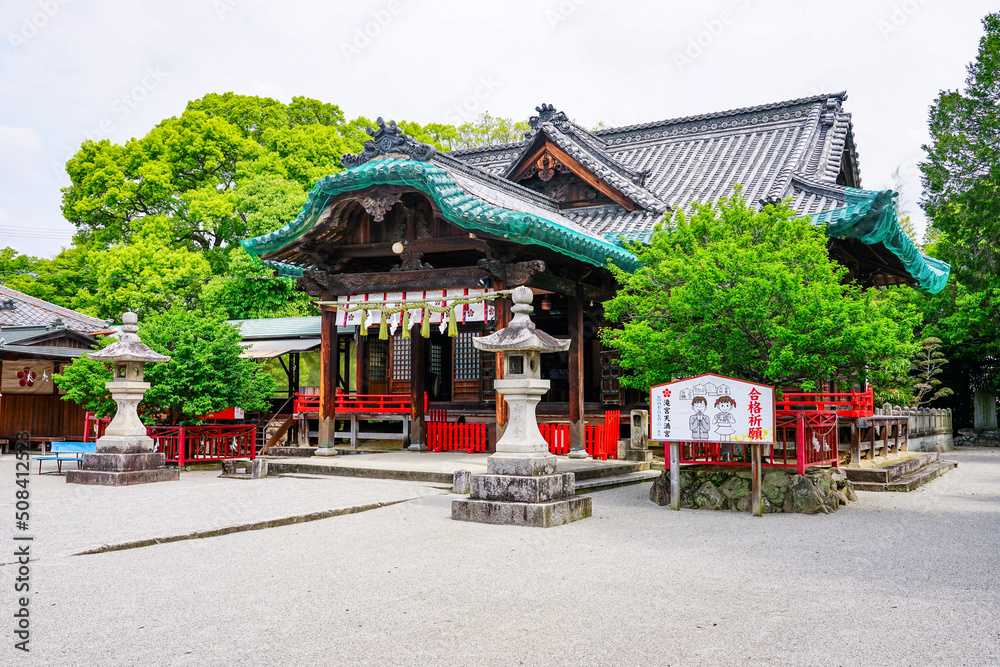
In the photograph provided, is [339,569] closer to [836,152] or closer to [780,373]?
[780,373]

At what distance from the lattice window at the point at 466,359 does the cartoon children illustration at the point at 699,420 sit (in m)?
9.98

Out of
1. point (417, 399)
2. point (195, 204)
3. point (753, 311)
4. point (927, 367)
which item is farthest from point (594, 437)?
point (195, 204)

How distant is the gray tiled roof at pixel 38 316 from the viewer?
994 inches

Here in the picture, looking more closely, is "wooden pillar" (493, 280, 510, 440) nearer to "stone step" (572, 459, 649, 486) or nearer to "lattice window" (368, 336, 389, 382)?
"stone step" (572, 459, 649, 486)

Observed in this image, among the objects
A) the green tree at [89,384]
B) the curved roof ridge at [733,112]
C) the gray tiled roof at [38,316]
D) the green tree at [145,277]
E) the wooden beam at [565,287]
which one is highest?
the curved roof ridge at [733,112]

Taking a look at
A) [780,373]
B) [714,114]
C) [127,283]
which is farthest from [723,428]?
[127,283]

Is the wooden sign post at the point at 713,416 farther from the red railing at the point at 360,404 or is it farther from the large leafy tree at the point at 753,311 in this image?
the red railing at the point at 360,404

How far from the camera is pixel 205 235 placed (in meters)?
34.2

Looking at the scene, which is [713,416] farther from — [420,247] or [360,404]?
[360,404]

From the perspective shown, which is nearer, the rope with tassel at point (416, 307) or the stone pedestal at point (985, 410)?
the rope with tassel at point (416, 307)

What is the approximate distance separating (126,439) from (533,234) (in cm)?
759

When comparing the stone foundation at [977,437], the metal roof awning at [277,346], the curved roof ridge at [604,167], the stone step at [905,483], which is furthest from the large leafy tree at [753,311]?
the stone foundation at [977,437]

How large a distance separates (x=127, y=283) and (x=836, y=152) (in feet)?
82.6

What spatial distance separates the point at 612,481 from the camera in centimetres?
1276
